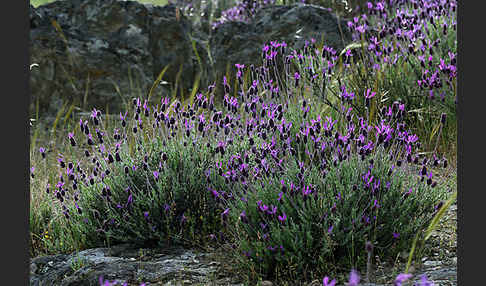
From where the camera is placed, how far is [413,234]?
270cm

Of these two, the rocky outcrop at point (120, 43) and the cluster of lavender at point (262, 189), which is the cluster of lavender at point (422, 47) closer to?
the cluster of lavender at point (262, 189)

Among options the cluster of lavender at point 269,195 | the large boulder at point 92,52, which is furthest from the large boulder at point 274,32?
the cluster of lavender at point 269,195

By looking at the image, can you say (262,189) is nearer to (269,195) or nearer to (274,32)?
(269,195)

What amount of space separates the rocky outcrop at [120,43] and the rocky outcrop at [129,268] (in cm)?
325

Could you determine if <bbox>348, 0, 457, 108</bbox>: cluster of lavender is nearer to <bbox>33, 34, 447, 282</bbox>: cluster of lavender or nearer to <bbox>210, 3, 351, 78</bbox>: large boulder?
<bbox>33, 34, 447, 282</bbox>: cluster of lavender

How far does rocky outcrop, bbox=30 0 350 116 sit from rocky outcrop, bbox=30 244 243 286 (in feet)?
10.7

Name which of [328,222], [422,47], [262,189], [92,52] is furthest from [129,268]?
[92,52]

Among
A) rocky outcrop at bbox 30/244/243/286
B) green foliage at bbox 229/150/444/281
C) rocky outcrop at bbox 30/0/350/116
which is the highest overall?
rocky outcrop at bbox 30/0/350/116

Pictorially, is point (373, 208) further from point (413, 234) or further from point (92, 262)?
point (92, 262)

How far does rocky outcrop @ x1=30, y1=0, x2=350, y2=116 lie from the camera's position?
20.5 ft

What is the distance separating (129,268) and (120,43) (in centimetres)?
414

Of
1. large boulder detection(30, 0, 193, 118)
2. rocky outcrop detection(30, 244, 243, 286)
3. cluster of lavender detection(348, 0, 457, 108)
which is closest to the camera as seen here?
rocky outcrop detection(30, 244, 243, 286)

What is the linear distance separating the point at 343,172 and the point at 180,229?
1.00 meters

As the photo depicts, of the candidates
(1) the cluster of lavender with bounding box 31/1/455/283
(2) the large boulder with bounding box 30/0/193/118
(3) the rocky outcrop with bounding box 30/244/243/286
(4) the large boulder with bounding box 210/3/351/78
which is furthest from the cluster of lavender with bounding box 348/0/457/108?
(2) the large boulder with bounding box 30/0/193/118
